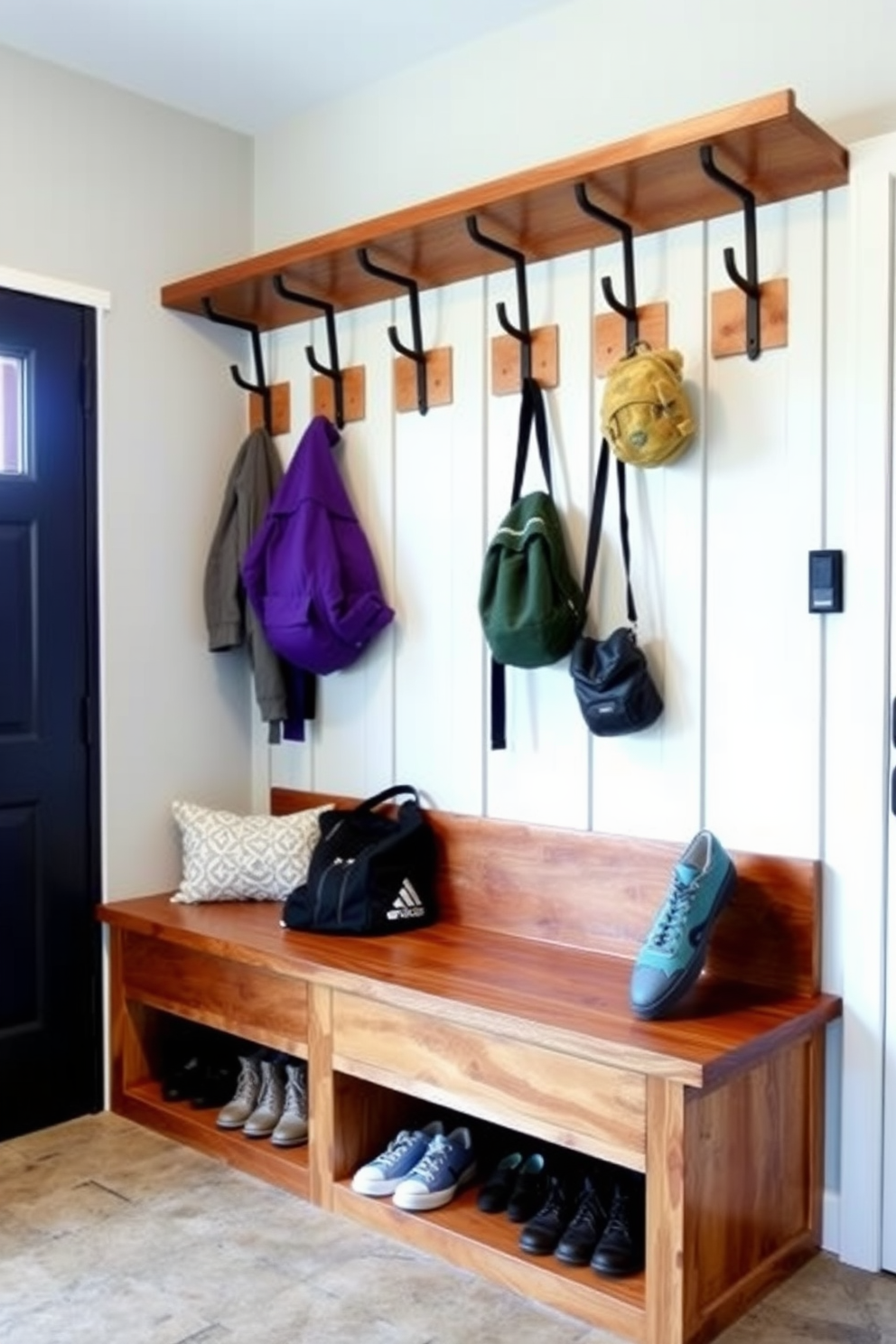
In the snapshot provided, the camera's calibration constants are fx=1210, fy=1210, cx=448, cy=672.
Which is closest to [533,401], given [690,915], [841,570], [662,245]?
[662,245]

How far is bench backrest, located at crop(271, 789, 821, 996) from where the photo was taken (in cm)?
231

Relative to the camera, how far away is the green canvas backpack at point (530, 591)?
252cm

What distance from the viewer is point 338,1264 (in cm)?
228

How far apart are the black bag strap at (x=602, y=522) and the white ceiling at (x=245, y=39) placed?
1045 millimetres

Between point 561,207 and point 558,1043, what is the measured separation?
1603 millimetres

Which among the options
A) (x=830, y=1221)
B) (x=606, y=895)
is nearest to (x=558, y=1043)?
(x=606, y=895)

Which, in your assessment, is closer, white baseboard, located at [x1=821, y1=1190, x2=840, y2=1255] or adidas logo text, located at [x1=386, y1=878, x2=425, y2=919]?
white baseboard, located at [x1=821, y1=1190, x2=840, y2=1255]

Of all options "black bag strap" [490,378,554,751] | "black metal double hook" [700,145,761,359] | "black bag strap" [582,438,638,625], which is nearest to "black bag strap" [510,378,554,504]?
"black bag strap" [490,378,554,751]

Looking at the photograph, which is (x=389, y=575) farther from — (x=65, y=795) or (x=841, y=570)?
(x=841, y=570)

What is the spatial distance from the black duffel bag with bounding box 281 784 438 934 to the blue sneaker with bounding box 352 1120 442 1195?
436 millimetres

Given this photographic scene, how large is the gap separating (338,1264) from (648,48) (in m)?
2.51

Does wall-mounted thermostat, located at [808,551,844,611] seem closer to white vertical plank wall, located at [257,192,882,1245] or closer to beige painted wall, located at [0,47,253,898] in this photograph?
white vertical plank wall, located at [257,192,882,1245]

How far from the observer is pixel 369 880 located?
2.69 meters

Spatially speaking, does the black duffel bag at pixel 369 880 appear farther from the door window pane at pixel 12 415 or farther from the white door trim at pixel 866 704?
the door window pane at pixel 12 415
